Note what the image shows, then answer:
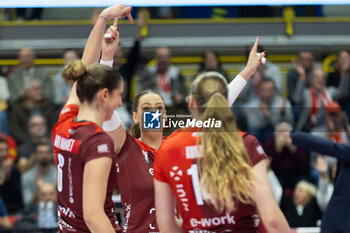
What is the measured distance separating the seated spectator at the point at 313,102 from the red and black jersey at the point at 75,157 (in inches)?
51.9

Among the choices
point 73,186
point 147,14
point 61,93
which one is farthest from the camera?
point 61,93

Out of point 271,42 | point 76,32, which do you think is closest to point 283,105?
point 271,42

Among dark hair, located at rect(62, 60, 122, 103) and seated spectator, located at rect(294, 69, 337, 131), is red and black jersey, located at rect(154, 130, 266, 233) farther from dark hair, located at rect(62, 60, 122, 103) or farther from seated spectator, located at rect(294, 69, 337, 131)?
seated spectator, located at rect(294, 69, 337, 131)

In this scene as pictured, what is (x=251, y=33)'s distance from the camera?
318cm

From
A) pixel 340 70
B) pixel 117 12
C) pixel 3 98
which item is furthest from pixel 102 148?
pixel 340 70

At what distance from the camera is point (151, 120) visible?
2.98 meters

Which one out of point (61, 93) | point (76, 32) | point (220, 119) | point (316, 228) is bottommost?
point (316, 228)

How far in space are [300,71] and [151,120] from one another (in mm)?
954

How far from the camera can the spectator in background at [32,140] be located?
3.59 meters

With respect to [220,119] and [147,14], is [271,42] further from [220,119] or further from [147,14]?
[220,119]

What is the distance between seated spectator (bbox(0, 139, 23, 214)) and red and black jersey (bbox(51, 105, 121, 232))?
86.7 inches

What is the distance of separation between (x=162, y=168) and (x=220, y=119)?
297 mm

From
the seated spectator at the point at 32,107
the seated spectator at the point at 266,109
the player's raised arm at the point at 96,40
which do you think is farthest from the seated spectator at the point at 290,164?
the player's raised arm at the point at 96,40

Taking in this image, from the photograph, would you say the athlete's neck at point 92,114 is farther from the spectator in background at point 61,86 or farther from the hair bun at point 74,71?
the spectator in background at point 61,86
